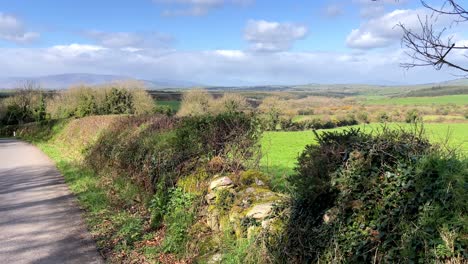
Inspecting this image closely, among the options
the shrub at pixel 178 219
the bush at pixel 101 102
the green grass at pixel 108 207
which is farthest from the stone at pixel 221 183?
the bush at pixel 101 102

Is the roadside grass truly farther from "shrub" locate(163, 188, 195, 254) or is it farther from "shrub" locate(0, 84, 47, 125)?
"shrub" locate(0, 84, 47, 125)

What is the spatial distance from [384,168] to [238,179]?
134 inches

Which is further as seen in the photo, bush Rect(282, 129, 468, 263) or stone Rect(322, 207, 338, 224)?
stone Rect(322, 207, 338, 224)

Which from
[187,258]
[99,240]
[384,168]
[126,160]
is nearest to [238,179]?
[187,258]

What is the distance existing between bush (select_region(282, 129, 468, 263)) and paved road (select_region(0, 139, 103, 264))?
376 cm

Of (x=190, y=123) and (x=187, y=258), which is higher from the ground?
(x=190, y=123)

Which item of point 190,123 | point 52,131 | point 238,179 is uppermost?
point 190,123

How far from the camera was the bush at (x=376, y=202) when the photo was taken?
3197 millimetres

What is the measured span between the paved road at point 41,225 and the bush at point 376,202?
376 centimetres

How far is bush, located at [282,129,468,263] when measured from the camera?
3.20m

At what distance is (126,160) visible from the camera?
1133cm

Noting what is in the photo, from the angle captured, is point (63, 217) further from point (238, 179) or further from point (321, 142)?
point (321, 142)

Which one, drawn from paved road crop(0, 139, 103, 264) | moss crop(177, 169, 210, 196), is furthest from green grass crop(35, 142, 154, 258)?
moss crop(177, 169, 210, 196)

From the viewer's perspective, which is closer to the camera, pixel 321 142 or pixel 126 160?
pixel 321 142
